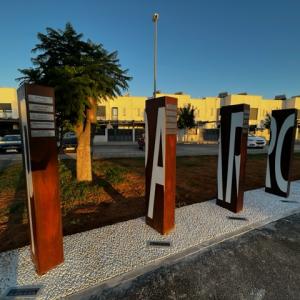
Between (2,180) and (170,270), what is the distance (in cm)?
676

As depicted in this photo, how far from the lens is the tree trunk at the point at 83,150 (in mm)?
6074

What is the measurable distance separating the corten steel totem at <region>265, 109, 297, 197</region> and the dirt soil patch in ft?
3.75

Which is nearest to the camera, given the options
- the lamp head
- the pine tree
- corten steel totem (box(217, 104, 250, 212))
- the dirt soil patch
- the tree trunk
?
the dirt soil patch

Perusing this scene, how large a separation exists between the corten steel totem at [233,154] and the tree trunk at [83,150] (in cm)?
383

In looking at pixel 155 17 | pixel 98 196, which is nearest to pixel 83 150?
pixel 98 196

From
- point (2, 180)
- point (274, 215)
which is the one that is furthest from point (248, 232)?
point (2, 180)

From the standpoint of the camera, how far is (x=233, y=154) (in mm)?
4164

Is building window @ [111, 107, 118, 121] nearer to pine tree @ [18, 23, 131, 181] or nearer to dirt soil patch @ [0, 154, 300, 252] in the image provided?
dirt soil patch @ [0, 154, 300, 252]

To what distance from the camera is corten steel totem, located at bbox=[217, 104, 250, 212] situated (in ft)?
13.1

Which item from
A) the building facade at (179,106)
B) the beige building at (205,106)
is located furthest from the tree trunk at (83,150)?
the beige building at (205,106)

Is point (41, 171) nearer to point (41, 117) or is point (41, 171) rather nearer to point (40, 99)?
point (41, 117)

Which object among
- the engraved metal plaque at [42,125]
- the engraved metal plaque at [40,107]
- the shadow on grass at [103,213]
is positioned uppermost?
the engraved metal plaque at [40,107]

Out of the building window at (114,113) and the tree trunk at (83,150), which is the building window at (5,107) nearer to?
the building window at (114,113)

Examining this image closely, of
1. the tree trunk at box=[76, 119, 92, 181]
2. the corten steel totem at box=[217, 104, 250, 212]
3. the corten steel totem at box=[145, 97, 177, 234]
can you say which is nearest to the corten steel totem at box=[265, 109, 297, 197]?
the corten steel totem at box=[217, 104, 250, 212]
